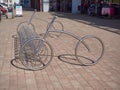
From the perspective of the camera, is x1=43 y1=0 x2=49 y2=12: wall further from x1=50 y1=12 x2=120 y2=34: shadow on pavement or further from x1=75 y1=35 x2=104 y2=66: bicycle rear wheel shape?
x1=75 y1=35 x2=104 y2=66: bicycle rear wheel shape

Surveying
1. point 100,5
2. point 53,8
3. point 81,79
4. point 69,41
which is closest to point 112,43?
point 69,41

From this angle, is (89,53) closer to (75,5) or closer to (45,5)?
(75,5)

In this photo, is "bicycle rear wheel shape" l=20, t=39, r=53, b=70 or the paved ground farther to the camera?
"bicycle rear wheel shape" l=20, t=39, r=53, b=70

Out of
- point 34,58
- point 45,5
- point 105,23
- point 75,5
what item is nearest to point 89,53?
point 34,58

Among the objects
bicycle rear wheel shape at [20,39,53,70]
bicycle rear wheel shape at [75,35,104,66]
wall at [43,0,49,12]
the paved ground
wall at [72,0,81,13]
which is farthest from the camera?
wall at [43,0,49,12]

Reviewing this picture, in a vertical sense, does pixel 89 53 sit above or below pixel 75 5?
below

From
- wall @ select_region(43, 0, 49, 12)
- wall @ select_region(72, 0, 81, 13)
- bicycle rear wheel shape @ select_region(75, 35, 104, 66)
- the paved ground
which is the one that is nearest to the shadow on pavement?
bicycle rear wheel shape @ select_region(75, 35, 104, 66)

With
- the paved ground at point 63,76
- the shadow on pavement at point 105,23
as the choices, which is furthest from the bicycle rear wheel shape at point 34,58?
the shadow on pavement at point 105,23

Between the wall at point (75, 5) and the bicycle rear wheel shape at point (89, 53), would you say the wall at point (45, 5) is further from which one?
the bicycle rear wheel shape at point (89, 53)

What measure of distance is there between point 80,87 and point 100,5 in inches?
822

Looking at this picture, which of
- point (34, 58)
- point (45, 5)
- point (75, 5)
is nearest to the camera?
point (34, 58)

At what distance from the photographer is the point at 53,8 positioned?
3728 cm

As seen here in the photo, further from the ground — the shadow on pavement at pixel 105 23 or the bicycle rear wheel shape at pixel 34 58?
the shadow on pavement at pixel 105 23

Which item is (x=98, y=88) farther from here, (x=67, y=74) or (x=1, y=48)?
(x=1, y=48)
